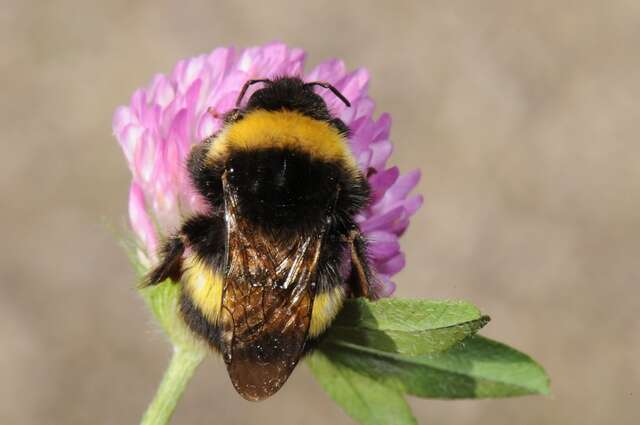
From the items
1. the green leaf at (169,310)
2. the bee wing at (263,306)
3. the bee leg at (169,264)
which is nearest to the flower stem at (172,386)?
the green leaf at (169,310)

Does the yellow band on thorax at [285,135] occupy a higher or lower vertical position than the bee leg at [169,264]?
higher

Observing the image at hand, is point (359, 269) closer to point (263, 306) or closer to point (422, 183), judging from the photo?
point (263, 306)

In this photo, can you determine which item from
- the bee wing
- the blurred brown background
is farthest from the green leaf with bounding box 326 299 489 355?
the blurred brown background

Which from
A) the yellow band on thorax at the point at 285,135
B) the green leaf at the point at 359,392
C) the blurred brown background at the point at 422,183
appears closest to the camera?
the yellow band on thorax at the point at 285,135

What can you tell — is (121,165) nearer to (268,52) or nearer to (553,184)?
(553,184)

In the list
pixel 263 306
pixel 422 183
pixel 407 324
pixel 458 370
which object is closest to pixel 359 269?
pixel 407 324

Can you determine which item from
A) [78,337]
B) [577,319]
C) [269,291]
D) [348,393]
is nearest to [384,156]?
[348,393]

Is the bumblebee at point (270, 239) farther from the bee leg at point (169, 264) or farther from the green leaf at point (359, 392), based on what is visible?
the green leaf at point (359, 392)
